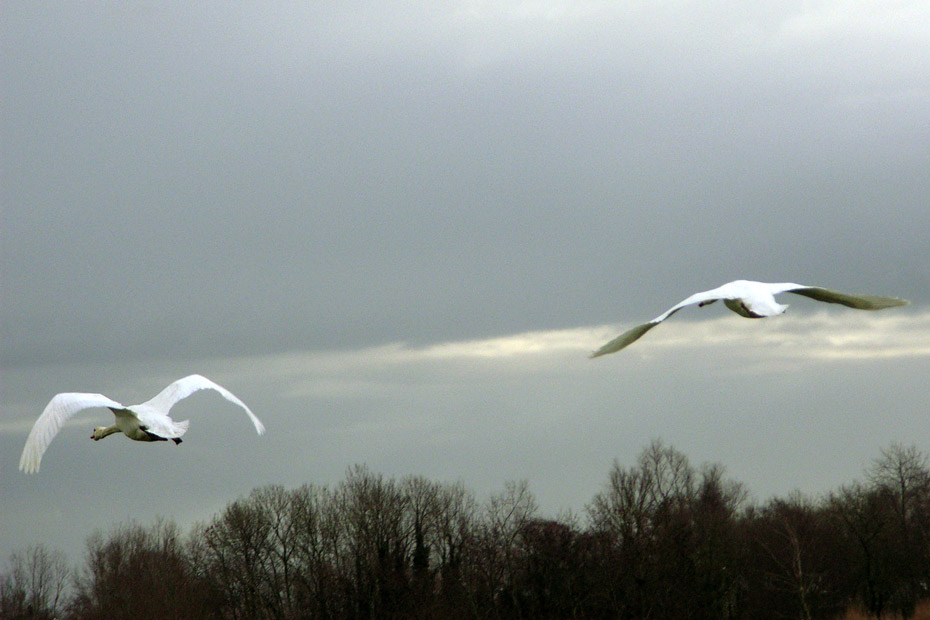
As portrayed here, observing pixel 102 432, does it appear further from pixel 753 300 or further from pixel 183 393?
pixel 753 300

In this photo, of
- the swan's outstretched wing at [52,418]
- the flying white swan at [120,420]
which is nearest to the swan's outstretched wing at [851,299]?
the flying white swan at [120,420]

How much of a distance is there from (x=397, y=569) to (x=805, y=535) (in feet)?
100

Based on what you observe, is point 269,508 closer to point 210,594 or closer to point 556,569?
point 210,594

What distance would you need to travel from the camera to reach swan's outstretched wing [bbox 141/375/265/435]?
68.9 feet

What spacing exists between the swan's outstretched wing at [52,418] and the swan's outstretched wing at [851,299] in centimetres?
1141

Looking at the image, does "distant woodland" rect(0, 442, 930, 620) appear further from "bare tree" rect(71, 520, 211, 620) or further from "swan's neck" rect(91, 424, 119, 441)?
"swan's neck" rect(91, 424, 119, 441)

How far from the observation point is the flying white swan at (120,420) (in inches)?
733

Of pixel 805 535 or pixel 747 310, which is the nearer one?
pixel 747 310

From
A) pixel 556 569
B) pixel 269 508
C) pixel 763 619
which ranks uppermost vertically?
pixel 269 508

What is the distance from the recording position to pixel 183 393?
881 inches

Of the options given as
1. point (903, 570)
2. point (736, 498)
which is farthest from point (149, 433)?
point (736, 498)

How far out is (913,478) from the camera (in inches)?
3829

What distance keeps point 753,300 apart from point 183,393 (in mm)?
11991

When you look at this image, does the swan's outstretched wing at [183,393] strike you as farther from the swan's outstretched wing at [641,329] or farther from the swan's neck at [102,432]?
the swan's outstretched wing at [641,329]
